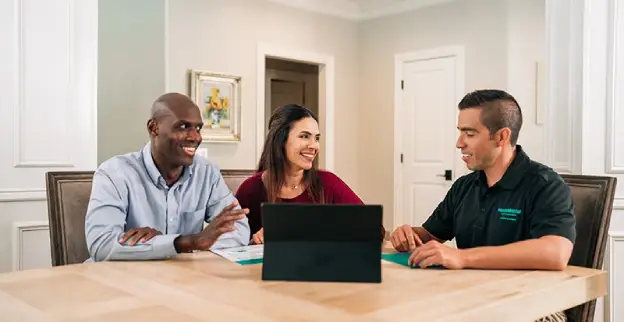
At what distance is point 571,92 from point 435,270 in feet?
5.72

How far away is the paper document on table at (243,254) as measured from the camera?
1.50 m

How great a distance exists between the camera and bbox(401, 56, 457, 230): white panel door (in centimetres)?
489

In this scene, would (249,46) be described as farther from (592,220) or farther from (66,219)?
(592,220)

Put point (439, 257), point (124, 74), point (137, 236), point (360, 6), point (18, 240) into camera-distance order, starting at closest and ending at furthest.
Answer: point (439, 257)
point (137, 236)
point (18, 240)
point (124, 74)
point (360, 6)

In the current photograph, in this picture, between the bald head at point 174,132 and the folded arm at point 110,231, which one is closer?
the folded arm at point 110,231

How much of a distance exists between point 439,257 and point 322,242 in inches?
13.8

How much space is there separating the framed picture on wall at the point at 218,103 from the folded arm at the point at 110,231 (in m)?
2.52

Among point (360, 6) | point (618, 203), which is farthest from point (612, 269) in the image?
point (360, 6)

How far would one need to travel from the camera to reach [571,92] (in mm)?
2695

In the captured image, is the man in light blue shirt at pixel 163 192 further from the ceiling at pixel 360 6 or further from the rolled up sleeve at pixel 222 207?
the ceiling at pixel 360 6

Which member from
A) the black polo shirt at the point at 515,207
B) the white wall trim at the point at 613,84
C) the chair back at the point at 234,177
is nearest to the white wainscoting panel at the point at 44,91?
the chair back at the point at 234,177

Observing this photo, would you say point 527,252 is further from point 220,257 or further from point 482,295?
point 220,257

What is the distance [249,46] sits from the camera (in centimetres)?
469

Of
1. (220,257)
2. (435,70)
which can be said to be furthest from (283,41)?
(220,257)
